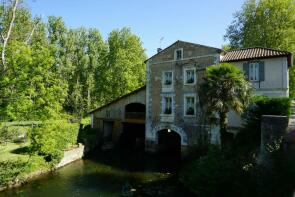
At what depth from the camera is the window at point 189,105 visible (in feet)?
75.4

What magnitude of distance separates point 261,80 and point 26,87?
15860 mm

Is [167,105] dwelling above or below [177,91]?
below

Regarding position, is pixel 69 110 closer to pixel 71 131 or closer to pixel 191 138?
pixel 71 131

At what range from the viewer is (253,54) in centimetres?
2028

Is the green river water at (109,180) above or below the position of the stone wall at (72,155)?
below

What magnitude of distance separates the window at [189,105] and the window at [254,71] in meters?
4.98

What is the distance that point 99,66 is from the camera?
144ft

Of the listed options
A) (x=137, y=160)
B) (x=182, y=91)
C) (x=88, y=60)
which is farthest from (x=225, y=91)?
(x=88, y=60)

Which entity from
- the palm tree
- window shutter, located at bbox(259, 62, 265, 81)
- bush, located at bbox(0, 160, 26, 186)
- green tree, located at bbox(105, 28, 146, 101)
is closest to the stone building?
window shutter, located at bbox(259, 62, 265, 81)

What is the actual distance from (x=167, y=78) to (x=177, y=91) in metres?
1.82

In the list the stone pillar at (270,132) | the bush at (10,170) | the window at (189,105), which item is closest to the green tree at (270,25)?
the window at (189,105)

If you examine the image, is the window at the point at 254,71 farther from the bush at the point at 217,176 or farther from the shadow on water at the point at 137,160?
the shadow on water at the point at 137,160

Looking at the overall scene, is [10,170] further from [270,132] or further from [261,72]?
[261,72]

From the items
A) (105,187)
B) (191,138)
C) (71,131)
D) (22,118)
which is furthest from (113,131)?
(22,118)
